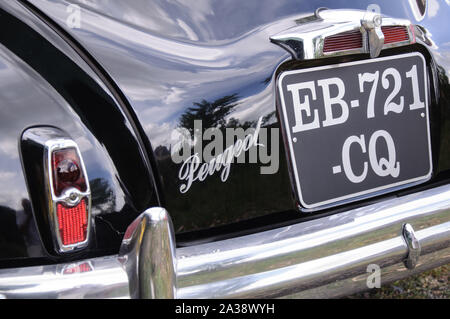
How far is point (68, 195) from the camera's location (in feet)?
4.90

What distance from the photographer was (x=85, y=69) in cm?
161

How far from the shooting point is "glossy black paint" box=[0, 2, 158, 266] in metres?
1.46

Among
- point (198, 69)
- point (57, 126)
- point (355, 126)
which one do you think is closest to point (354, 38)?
point (355, 126)

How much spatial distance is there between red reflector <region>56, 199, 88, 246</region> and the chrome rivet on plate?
41.9 inches

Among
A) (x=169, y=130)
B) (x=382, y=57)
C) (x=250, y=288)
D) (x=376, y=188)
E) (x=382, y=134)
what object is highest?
(x=382, y=57)

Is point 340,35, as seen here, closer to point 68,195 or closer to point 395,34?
point 395,34

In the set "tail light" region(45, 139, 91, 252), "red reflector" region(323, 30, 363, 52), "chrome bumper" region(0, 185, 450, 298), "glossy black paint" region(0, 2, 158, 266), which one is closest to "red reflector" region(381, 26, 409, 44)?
"red reflector" region(323, 30, 363, 52)

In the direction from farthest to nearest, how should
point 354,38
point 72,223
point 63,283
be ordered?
1. point 354,38
2. point 72,223
3. point 63,283

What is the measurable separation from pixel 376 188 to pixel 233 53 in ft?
2.38

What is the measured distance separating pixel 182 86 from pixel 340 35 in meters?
0.58

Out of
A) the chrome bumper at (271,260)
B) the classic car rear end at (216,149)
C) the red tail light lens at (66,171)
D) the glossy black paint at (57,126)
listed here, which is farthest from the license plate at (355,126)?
the red tail light lens at (66,171)

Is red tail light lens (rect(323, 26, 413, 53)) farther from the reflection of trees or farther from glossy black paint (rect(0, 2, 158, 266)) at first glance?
glossy black paint (rect(0, 2, 158, 266))
